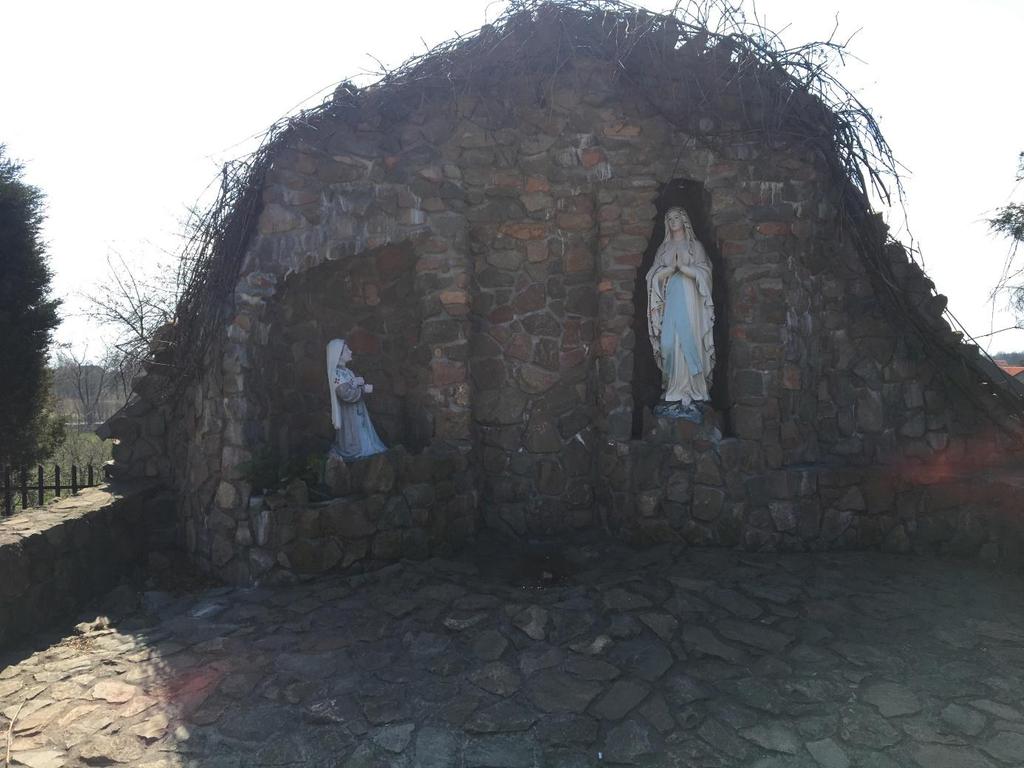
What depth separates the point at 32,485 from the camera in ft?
25.5

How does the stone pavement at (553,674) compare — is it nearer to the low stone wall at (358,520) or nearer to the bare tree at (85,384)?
the low stone wall at (358,520)

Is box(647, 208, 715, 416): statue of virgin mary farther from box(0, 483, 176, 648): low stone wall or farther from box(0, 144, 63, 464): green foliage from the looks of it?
box(0, 144, 63, 464): green foliage

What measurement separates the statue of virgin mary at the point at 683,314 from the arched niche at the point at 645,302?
0.61 ft

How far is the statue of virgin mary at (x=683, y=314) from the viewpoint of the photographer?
5.49 meters

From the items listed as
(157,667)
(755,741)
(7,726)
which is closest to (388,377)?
(157,667)

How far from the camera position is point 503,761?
2.95 meters

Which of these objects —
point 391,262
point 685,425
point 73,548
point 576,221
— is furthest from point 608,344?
point 73,548

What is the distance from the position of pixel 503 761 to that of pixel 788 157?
4.99 metres

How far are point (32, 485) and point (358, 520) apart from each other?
517 cm

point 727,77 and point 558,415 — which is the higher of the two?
point 727,77

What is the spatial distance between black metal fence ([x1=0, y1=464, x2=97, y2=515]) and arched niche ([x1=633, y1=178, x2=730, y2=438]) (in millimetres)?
5492

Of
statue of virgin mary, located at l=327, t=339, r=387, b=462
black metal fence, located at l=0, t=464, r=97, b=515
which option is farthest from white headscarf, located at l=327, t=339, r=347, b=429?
black metal fence, located at l=0, t=464, r=97, b=515

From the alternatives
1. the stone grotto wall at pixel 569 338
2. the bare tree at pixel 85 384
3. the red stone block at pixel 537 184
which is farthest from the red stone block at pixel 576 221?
the bare tree at pixel 85 384

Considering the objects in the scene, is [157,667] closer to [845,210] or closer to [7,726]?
[7,726]
